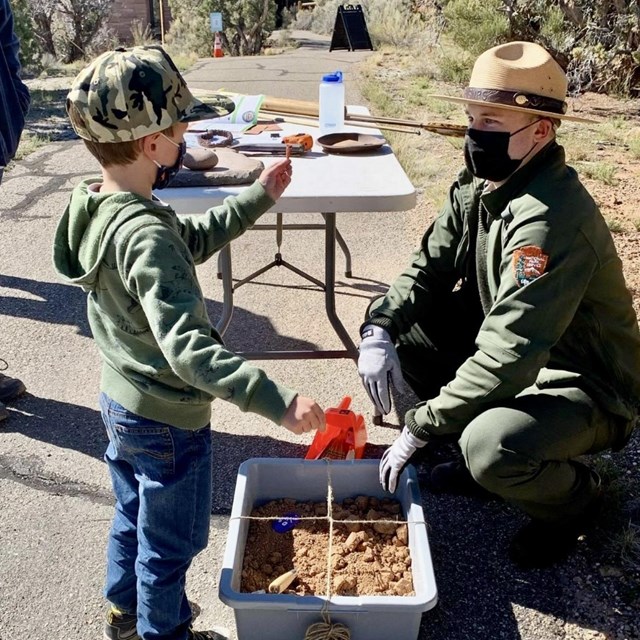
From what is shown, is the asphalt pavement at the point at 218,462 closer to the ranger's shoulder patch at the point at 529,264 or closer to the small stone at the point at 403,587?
the small stone at the point at 403,587

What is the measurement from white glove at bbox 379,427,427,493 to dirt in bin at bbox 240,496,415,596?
123 mm

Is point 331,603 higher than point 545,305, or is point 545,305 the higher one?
point 545,305

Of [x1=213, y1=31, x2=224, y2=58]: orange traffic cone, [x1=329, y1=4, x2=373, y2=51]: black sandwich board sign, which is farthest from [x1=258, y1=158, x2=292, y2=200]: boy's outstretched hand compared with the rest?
[x1=329, y1=4, x2=373, y2=51]: black sandwich board sign

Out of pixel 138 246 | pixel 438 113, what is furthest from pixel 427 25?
pixel 138 246

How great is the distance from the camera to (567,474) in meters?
2.22

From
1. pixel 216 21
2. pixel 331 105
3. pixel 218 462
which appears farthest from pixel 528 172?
pixel 216 21

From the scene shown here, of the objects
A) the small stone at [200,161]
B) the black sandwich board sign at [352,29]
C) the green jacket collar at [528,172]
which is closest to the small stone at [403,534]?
the green jacket collar at [528,172]

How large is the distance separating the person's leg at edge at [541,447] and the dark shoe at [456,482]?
38 cm

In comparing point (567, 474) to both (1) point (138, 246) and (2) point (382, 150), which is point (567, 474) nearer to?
(1) point (138, 246)

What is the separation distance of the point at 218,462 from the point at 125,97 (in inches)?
68.0

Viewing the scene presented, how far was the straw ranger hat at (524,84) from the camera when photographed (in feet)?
6.98

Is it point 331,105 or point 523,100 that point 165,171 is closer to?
point 523,100

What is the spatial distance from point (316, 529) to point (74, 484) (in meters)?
1.03

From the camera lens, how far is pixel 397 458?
225 cm
